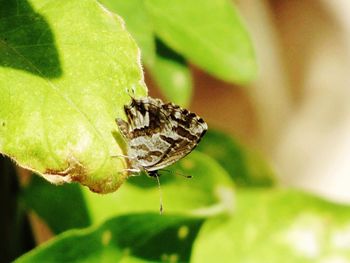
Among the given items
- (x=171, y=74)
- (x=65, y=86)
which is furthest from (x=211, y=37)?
(x=65, y=86)

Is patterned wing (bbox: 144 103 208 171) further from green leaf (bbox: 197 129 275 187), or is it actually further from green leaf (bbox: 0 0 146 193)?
green leaf (bbox: 197 129 275 187)

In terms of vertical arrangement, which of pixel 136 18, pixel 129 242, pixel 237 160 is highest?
pixel 136 18

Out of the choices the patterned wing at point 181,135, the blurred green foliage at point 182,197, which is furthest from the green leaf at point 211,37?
the patterned wing at point 181,135

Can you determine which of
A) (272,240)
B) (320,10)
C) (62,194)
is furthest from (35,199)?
(320,10)

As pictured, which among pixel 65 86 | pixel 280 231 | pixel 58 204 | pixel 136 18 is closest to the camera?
pixel 65 86

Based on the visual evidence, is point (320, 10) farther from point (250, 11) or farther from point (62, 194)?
point (62, 194)

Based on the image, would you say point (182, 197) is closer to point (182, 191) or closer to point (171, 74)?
point (182, 191)

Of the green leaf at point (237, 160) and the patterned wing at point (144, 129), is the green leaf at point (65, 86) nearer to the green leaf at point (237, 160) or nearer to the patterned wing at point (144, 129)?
the patterned wing at point (144, 129)

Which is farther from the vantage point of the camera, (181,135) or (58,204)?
(58,204)
